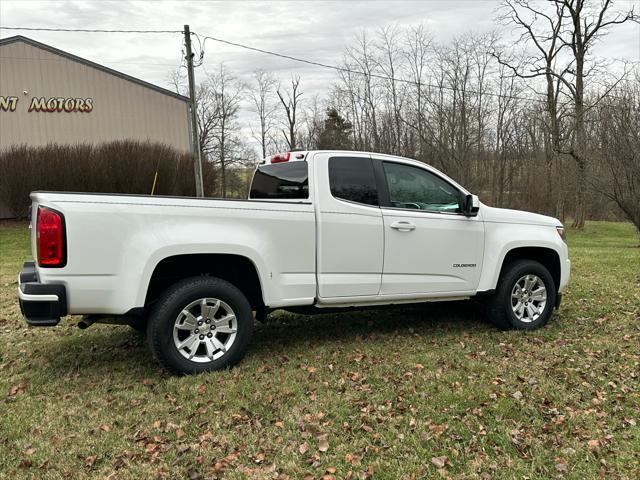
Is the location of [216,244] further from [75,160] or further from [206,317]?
[75,160]

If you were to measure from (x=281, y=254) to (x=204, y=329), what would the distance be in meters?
0.91

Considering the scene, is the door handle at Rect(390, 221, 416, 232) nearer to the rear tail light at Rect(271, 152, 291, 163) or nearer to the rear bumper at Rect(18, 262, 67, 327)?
the rear tail light at Rect(271, 152, 291, 163)

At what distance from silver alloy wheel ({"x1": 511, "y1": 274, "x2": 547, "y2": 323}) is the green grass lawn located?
272mm

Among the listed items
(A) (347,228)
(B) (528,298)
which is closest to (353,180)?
(A) (347,228)

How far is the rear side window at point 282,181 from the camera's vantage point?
4.99 meters

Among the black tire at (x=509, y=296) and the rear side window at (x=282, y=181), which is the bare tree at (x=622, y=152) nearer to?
the black tire at (x=509, y=296)

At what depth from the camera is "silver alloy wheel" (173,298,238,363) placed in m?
4.24

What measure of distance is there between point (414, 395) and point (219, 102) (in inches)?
1854

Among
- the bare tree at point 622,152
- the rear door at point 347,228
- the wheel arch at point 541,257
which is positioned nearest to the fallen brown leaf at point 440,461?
the rear door at point 347,228

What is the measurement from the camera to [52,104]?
23781 mm

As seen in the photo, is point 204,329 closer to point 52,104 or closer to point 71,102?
point 71,102

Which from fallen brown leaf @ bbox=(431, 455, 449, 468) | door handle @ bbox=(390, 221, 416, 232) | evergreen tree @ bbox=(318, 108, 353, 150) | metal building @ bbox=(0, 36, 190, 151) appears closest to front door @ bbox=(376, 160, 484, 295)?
door handle @ bbox=(390, 221, 416, 232)

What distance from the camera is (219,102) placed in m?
47.8

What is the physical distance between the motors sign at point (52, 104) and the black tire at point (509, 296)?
23559 millimetres
